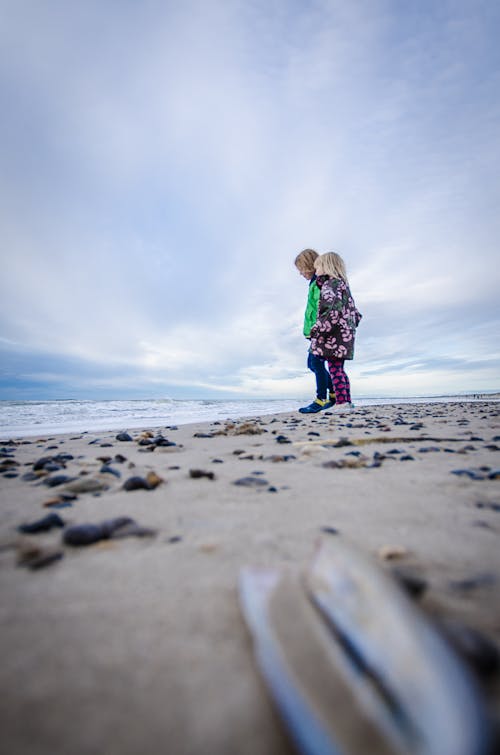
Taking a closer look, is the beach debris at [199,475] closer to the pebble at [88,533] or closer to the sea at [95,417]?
the pebble at [88,533]

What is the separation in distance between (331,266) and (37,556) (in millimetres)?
8068

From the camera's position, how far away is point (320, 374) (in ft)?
27.6

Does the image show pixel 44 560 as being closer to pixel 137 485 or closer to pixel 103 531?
pixel 103 531

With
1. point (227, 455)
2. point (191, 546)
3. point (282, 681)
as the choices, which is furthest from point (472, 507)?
point (227, 455)

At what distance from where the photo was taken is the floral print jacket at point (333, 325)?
25.3 feet

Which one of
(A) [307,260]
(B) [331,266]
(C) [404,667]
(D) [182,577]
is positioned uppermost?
(A) [307,260]

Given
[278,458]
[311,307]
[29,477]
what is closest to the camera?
[29,477]

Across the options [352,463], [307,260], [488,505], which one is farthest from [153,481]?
[307,260]

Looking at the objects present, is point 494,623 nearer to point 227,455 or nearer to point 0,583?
point 0,583

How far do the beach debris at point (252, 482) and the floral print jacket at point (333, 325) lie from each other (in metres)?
5.88

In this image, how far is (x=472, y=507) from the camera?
1625 millimetres

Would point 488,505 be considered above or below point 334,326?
below

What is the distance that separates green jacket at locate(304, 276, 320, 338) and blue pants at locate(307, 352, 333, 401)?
24.1 inches

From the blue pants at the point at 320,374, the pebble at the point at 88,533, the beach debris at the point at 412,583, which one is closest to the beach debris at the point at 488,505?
the beach debris at the point at 412,583
